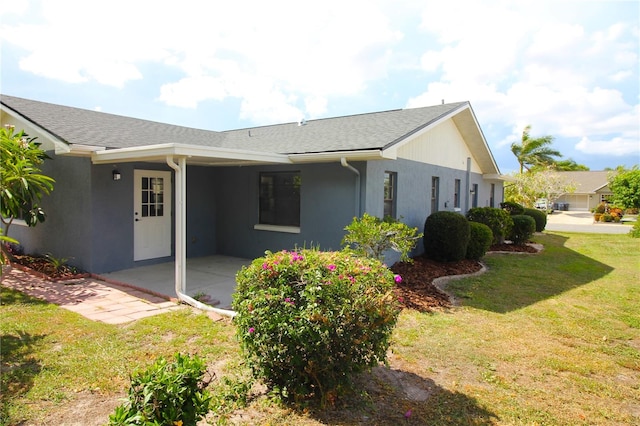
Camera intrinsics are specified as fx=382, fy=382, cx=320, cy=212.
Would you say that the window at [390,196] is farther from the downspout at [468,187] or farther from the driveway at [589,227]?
the driveway at [589,227]

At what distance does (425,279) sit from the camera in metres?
8.63

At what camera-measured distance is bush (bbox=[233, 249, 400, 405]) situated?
10.3 ft

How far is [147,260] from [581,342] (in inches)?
354

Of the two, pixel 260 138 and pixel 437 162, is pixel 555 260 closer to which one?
pixel 437 162

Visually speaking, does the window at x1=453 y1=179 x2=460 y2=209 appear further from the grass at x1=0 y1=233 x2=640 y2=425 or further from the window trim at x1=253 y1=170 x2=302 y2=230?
the window trim at x1=253 y1=170 x2=302 y2=230

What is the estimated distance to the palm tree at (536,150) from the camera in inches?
1389

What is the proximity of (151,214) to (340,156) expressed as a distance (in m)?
5.09

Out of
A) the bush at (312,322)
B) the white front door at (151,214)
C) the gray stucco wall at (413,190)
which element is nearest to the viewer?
the bush at (312,322)

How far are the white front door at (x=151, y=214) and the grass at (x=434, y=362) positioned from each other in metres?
2.84

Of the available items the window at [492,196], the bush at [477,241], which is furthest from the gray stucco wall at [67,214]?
the window at [492,196]

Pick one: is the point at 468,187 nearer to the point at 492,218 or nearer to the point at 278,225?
the point at 492,218

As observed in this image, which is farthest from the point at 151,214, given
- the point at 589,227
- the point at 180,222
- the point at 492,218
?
the point at 589,227

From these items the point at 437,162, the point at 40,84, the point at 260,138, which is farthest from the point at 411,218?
the point at 40,84

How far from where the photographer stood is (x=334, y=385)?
3285mm
